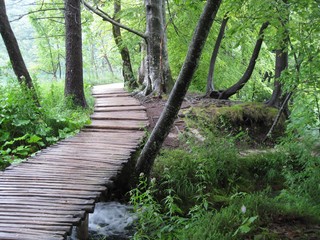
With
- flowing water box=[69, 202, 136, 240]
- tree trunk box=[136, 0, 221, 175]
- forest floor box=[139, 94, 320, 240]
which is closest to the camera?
forest floor box=[139, 94, 320, 240]

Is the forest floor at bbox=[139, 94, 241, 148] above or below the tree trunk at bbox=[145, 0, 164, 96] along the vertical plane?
below

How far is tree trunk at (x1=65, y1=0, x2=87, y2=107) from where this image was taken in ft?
26.5

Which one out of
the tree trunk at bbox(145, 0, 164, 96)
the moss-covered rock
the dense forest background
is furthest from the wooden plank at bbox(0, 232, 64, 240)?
the tree trunk at bbox(145, 0, 164, 96)

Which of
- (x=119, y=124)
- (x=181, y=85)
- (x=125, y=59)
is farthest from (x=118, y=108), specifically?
(x=125, y=59)

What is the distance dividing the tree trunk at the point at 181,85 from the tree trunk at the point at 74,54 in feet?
14.6

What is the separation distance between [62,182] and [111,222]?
1.15 metres

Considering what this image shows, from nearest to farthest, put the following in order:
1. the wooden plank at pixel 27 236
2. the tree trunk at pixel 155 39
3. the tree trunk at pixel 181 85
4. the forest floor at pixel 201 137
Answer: the wooden plank at pixel 27 236, the forest floor at pixel 201 137, the tree trunk at pixel 181 85, the tree trunk at pixel 155 39

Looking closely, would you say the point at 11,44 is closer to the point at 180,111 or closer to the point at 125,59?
the point at 180,111

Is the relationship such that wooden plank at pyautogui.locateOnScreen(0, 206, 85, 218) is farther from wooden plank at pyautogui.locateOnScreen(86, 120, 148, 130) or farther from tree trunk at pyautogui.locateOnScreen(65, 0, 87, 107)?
tree trunk at pyautogui.locateOnScreen(65, 0, 87, 107)

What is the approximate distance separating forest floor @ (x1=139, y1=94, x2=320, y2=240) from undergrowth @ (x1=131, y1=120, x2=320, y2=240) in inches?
2.1

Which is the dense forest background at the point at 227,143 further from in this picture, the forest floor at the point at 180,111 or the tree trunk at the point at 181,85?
the forest floor at the point at 180,111

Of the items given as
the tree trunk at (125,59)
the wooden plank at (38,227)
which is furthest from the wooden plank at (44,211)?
the tree trunk at (125,59)

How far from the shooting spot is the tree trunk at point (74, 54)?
26.5 ft

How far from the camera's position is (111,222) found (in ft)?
14.5
